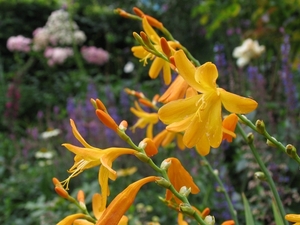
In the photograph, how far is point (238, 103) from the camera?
0.62m

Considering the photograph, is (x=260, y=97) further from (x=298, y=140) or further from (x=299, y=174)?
(x=299, y=174)

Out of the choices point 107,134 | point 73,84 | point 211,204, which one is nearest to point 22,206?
point 107,134

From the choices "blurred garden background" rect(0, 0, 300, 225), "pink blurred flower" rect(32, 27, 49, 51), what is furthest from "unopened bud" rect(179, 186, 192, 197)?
"pink blurred flower" rect(32, 27, 49, 51)

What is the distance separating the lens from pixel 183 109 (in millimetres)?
673

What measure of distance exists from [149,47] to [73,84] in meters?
5.63

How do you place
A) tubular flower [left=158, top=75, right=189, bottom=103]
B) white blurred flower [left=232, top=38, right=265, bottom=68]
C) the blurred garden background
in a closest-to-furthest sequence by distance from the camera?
tubular flower [left=158, top=75, right=189, bottom=103] → the blurred garden background → white blurred flower [left=232, top=38, right=265, bottom=68]

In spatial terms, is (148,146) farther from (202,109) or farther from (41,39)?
(41,39)

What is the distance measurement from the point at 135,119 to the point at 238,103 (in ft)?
9.02

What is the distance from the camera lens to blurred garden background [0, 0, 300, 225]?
2.18m

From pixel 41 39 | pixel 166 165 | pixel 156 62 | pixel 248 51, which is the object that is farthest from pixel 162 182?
pixel 41 39

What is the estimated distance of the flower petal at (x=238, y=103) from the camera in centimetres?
60

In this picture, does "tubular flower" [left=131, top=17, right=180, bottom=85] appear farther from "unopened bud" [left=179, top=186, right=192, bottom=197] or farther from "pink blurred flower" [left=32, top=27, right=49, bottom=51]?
"pink blurred flower" [left=32, top=27, right=49, bottom=51]

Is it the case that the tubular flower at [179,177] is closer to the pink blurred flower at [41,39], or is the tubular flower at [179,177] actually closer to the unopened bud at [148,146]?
the unopened bud at [148,146]

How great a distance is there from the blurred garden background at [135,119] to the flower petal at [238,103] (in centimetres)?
95
